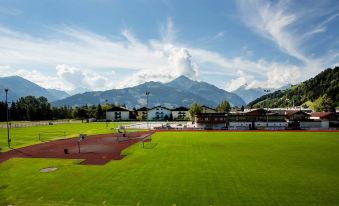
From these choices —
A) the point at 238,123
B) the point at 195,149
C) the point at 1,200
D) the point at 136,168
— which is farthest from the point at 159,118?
the point at 1,200

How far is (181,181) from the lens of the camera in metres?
27.7

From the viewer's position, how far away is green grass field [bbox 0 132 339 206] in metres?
22.7

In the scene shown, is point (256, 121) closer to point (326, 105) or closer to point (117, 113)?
point (326, 105)

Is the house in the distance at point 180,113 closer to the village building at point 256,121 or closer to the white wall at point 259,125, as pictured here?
the village building at point 256,121

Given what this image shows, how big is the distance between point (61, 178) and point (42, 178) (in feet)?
6.47

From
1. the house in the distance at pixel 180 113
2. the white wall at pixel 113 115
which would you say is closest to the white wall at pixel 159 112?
the house in the distance at pixel 180 113

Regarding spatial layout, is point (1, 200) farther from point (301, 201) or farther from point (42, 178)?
point (301, 201)

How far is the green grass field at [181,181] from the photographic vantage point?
22.7 metres

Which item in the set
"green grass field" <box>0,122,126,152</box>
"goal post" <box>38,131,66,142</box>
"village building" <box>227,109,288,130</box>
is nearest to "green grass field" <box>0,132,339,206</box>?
"green grass field" <box>0,122,126,152</box>

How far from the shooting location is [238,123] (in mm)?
100562

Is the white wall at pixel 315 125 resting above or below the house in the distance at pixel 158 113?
below

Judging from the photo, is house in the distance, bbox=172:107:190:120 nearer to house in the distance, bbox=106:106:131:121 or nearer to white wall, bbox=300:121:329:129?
house in the distance, bbox=106:106:131:121

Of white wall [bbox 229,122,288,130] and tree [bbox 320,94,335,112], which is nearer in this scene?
white wall [bbox 229,122,288,130]

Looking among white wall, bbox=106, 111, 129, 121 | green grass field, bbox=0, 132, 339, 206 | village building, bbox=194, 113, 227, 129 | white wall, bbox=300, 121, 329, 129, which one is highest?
white wall, bbox=106, 111, 129, 121
